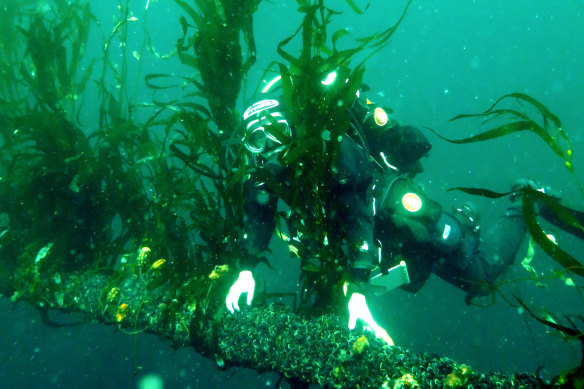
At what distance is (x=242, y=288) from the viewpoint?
3.07m

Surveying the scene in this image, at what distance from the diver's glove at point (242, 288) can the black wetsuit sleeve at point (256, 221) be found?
0.13m

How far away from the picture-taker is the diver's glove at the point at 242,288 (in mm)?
2926

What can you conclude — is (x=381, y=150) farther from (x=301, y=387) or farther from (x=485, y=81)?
(x=485, y=81)

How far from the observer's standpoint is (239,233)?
3.43 meters

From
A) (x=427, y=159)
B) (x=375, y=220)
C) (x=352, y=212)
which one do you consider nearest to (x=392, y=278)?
(x=352, y=212)

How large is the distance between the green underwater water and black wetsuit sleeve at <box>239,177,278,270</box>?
1.16ft

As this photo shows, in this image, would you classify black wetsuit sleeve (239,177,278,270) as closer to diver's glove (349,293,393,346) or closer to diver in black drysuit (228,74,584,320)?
diver in black drysuit (228,74,584,320)

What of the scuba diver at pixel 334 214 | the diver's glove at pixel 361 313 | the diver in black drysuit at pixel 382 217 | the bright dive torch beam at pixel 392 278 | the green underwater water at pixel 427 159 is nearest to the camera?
the diver's glove at pixel 361 313

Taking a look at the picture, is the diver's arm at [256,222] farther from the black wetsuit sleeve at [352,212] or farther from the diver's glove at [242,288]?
the black wetsuit sleeve at [352,212]

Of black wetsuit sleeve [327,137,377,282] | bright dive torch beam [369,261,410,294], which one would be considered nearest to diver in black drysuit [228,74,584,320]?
black wetsuit sleeve [327,137,377,282]

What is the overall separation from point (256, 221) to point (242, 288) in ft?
2.10

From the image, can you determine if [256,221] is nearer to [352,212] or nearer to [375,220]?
[352,212]

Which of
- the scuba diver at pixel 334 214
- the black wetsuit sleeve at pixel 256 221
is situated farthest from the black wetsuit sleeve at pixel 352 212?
the black wetsuit sleeve at pixel 256 221

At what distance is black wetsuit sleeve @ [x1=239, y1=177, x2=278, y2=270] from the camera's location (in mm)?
3303
